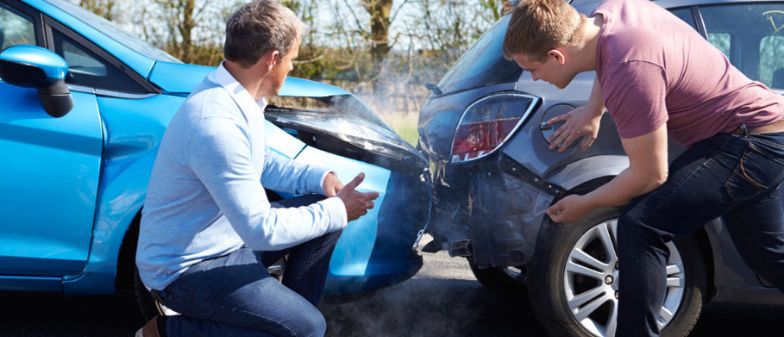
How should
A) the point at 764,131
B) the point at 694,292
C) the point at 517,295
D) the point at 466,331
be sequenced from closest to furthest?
the point at 764,131, the point at 694,292, the point at 466,331, the point at 517,295

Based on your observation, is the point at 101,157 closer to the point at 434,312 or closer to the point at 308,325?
the point at 308,325

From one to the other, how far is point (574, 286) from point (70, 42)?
218 cm

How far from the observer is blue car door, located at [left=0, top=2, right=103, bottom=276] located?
123 inches

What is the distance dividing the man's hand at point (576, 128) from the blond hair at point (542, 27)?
618 millimetres

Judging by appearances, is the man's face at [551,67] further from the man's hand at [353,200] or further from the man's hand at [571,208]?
the man's hand at [353,200]

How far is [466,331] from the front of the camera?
3814mm

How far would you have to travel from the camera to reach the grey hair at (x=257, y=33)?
246cm

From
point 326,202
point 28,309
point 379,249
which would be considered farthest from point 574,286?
point 28,309

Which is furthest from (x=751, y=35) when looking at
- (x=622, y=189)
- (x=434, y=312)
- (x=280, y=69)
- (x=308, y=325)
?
(x=308, y=325)

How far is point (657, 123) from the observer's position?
252 centimetres

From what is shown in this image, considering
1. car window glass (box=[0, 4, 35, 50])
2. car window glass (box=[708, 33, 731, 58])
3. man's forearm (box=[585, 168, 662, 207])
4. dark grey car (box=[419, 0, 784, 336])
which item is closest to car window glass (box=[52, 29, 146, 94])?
car window glass (box=[0, 4, 35, 50])

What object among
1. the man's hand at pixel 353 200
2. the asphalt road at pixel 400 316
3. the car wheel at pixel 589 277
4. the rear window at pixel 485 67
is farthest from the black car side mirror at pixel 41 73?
the car wheel at pixel 589 277

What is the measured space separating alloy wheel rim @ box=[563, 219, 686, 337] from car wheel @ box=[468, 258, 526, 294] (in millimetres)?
917

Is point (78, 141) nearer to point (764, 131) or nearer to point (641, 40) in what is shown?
point (641, 40)
